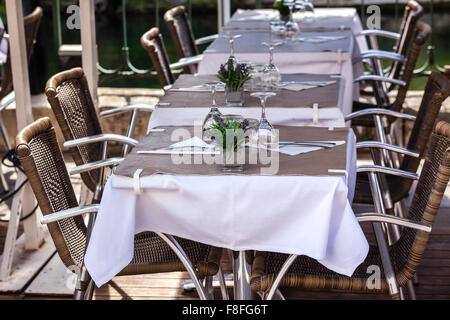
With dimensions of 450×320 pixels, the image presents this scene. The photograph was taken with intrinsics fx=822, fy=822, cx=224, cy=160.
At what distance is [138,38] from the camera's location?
11.9 m

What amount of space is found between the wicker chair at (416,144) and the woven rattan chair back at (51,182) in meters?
1.16

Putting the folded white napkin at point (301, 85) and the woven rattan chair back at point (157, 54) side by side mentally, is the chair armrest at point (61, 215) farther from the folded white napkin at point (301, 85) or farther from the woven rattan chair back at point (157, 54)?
the woven rattan chair back at point (157, 54)

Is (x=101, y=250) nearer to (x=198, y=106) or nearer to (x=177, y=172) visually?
(x=177, y=172)

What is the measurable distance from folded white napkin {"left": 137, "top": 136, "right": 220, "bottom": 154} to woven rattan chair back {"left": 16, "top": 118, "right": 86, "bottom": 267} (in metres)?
0.33

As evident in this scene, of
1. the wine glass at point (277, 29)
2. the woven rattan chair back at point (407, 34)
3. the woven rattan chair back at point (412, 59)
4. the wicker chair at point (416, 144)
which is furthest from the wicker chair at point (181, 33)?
the wicker chair at point (416, 144)

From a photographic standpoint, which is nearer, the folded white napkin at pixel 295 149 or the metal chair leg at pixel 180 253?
the metal chair leg at pixel 180 253

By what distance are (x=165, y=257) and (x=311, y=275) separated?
0.53 metres

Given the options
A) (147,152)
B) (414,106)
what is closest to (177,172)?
(147,152)

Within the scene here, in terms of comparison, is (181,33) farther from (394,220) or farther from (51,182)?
(394,220)

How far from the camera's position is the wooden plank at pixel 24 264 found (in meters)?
3.79

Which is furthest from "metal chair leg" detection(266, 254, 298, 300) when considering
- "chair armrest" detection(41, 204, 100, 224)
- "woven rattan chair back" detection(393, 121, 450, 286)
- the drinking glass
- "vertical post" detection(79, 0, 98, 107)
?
the drinking glass

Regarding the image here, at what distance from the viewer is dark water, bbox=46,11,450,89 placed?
346 inches
